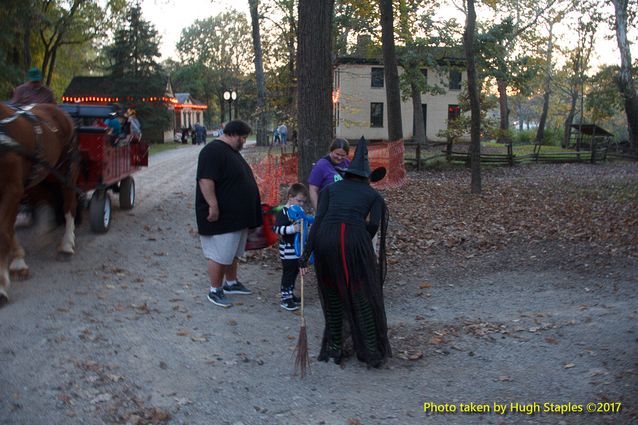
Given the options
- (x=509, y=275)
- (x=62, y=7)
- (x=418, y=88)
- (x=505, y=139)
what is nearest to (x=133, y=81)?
(x=62, y=7)

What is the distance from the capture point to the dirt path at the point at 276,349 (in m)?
4.69

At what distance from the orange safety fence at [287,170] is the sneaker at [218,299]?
587 cm

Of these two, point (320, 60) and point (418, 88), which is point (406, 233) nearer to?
point (320, 60)

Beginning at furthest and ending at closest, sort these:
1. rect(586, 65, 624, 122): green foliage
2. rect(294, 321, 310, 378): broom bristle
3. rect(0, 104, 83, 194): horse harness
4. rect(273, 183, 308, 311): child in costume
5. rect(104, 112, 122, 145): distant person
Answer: rect(586, 65, 624, 122): green foliage
rect(104, 112, 122, 145): distant person
rect(273, 183, 308, 311): child in costume
rect(0, 104, 83, 194): horse harness
rect(294, 321, 310, 378): broom bristle

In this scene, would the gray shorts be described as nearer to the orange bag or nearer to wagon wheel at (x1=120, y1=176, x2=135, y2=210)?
the orange bag

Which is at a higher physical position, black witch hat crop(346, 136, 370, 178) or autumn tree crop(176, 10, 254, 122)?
autumn tree crop(176, 10, 254, 122)

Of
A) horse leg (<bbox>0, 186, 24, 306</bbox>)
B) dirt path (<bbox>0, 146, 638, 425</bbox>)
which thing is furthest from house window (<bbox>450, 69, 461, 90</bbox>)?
horse leg (<bbox>0, 186, 24, 306</bbox>)

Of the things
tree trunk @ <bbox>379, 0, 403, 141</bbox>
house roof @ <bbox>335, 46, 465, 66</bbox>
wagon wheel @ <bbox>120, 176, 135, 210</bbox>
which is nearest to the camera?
wagon wheel @ <bbox>120, 176, 135, 210</bbox>

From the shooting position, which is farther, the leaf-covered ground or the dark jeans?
the leaf-covered ground

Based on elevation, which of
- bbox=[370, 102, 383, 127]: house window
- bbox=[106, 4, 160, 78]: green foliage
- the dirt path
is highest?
bbox=[106, 4, 160, 78]: green foliage

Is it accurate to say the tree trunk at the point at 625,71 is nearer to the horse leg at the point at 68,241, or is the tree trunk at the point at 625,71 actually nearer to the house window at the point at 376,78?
the house window at the point at 376,78

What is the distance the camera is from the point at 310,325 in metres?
6.79

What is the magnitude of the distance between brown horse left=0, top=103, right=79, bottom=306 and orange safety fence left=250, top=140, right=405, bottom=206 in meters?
4.94

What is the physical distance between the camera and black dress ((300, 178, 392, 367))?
540cm
